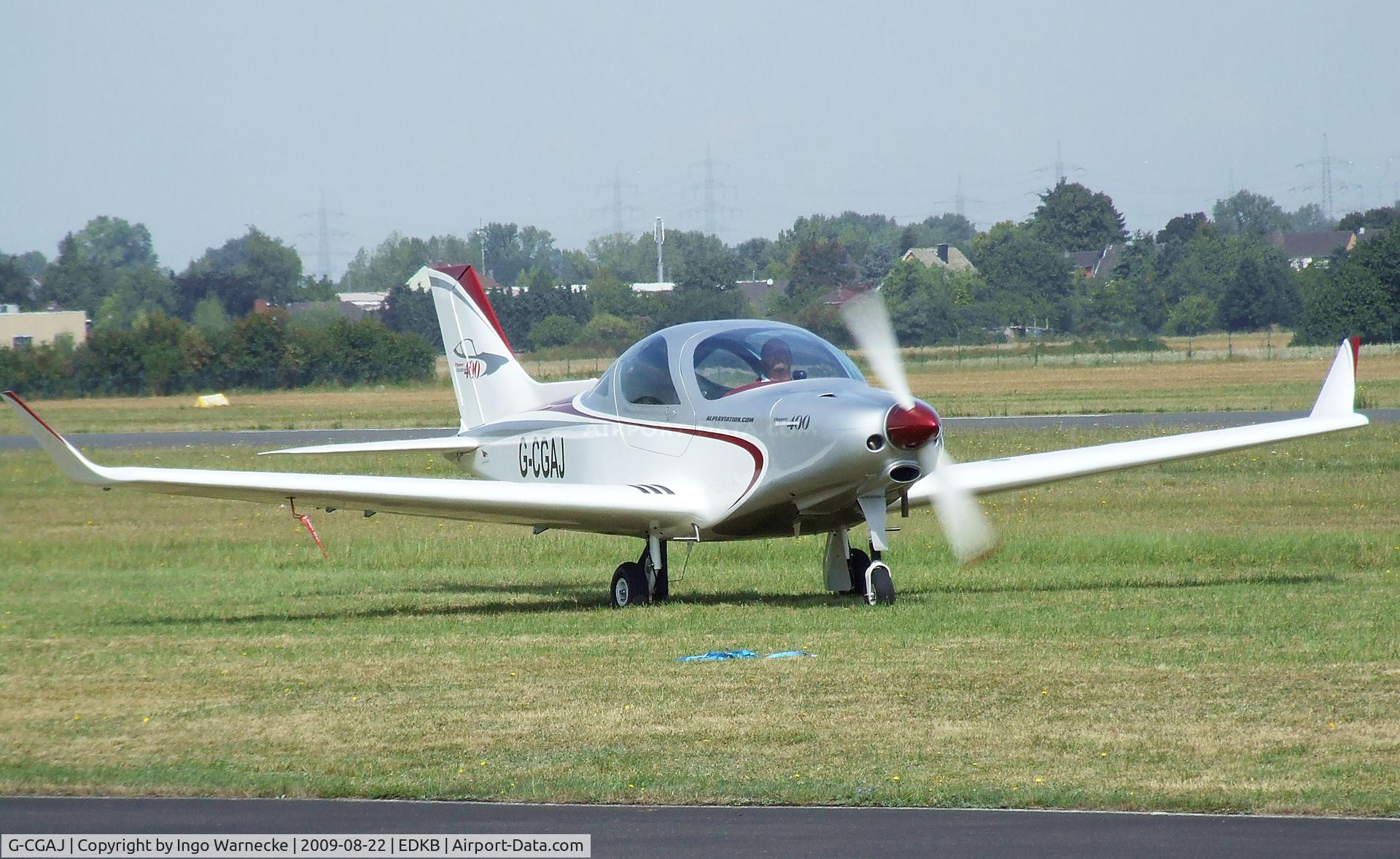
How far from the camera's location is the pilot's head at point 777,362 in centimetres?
1345

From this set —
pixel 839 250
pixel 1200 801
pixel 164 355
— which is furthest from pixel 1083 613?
pixel 839 250

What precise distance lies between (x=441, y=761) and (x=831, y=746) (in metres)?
1.90

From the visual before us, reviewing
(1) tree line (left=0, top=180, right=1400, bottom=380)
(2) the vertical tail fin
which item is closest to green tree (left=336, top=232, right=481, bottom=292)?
(1) tree line (left=0, top=180, right=1400, bottom=380)

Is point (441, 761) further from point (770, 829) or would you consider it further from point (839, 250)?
point (839, 250)

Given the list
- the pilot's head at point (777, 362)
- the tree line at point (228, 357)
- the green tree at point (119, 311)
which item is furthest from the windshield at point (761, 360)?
the green tree at point (119, 311)

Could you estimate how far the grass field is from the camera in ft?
147

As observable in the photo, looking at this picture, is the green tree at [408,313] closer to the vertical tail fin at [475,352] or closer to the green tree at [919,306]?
the green tree at [919,306]

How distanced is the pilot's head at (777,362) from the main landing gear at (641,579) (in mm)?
1798

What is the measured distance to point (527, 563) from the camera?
18.4 metres

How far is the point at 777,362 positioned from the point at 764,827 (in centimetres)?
722

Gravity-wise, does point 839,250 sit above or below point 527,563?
above

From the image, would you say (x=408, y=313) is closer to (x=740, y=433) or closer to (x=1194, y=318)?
(x=1194, y=318)

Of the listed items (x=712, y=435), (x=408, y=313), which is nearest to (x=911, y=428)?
(x=712, y=435)

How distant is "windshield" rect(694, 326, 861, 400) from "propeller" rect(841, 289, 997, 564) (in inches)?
13.5
